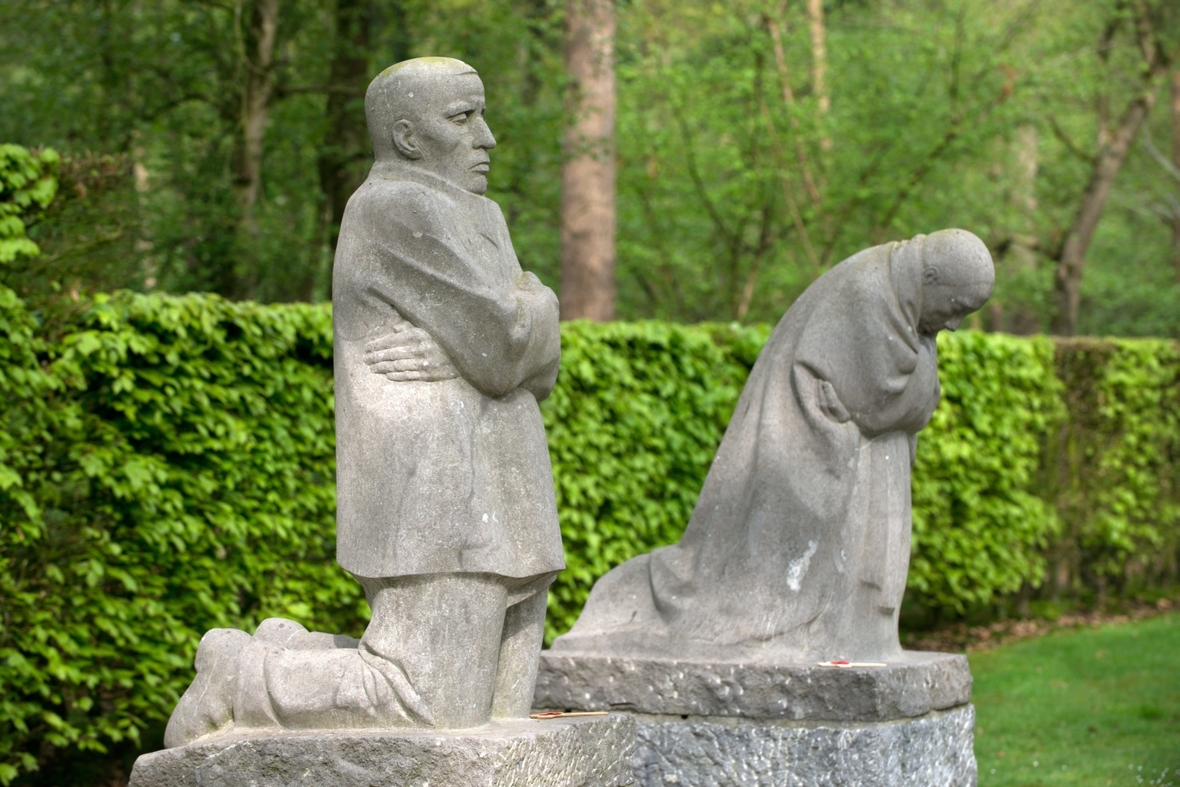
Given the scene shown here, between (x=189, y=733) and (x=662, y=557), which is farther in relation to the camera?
(x=662, y=557)

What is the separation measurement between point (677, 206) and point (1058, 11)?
6.89m

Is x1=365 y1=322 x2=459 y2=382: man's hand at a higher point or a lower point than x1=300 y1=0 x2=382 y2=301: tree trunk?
lower

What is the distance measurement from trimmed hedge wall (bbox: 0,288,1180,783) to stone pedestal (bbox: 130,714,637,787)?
253 centimetres

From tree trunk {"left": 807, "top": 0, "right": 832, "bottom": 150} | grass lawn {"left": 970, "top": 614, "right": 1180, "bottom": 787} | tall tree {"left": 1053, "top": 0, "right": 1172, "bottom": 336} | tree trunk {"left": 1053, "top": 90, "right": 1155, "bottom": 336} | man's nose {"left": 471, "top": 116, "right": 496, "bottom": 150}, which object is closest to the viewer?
man's nose {"left": 471, "top": 116, "right": 496, "bottom": 150}

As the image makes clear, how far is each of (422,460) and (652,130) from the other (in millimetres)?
13400

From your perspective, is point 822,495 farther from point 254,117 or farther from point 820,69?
point 820,69

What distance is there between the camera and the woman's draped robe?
555 centimetres

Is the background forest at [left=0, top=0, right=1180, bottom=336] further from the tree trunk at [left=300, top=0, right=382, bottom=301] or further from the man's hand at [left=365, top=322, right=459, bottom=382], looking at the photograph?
the man's hand at [left=365, top=322, right=459, bottom=382]

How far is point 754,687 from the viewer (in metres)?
5.37

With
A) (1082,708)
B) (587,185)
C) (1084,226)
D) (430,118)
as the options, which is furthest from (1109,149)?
(430,118)

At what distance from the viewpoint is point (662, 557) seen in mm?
5957

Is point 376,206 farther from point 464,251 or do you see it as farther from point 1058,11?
point 1058,11

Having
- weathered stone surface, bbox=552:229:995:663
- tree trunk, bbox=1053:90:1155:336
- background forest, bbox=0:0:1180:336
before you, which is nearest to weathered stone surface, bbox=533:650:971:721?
weathered stone surface, bbox=552:229:995:663

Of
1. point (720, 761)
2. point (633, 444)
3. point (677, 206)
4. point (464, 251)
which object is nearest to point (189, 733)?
point (464, 251)
